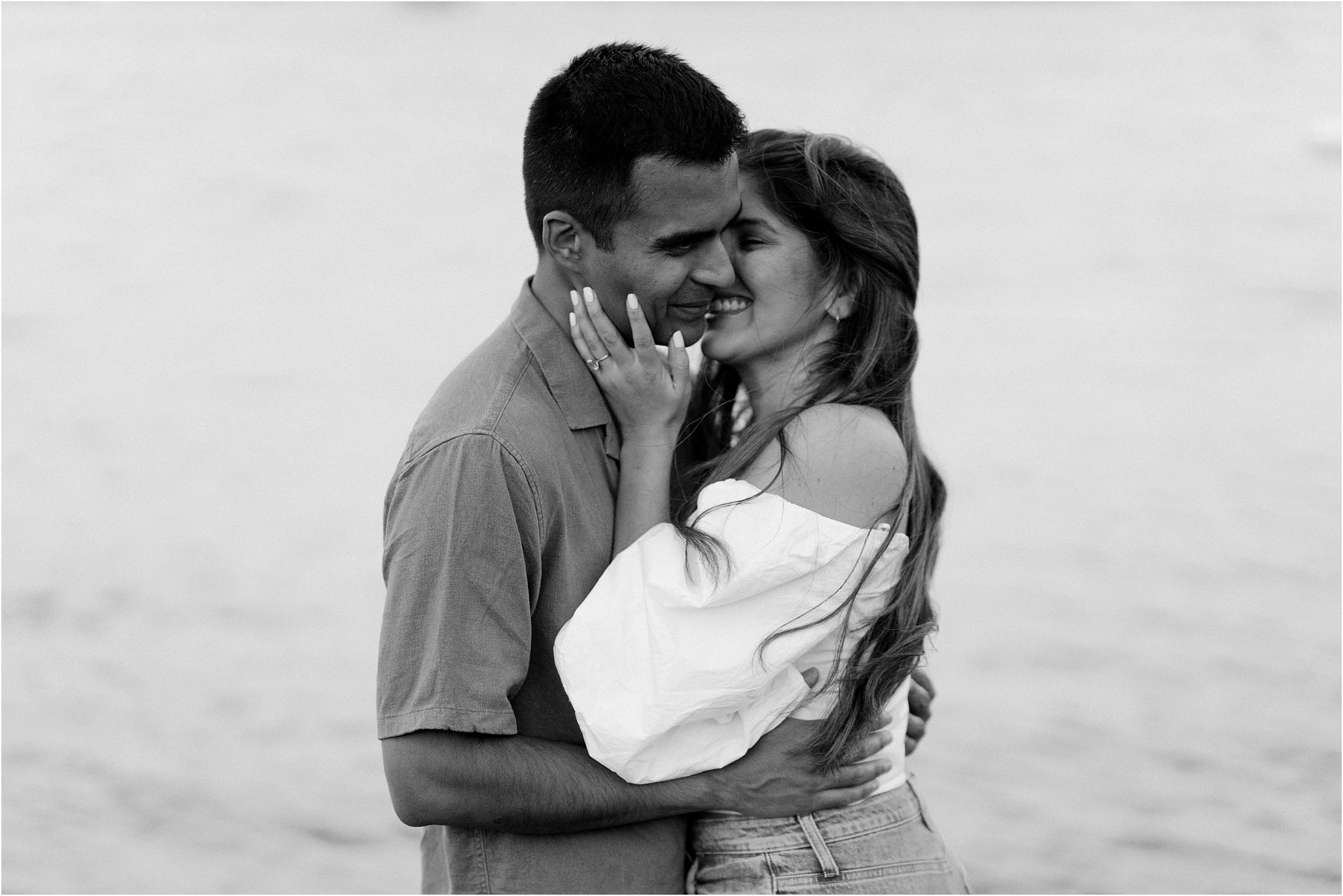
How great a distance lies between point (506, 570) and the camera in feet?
5.18

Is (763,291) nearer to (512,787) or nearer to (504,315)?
(512,787)

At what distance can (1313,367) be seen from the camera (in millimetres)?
5668

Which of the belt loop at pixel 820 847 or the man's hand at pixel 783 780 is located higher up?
the man's hand at pixel 783 780

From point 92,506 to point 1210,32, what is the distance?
16.5 feet

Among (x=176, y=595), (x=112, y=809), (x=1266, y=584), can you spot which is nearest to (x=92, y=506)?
(x=176, y=595)

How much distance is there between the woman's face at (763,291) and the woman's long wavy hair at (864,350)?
2cm

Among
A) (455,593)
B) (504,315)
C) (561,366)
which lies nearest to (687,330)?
(561,366)

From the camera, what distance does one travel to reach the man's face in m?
1.75

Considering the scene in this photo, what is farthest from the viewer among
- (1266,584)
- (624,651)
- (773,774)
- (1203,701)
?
(1266,584)

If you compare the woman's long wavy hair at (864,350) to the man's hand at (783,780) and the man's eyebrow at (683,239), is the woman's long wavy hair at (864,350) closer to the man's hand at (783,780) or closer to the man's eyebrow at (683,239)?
the man's hand at (783,780)

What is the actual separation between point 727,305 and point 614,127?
0.43 meters

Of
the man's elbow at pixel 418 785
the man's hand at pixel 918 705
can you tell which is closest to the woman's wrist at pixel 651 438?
the man's elbow at pixel 418 785

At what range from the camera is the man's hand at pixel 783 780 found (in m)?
1.79

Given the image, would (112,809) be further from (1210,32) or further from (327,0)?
(1210,32)
